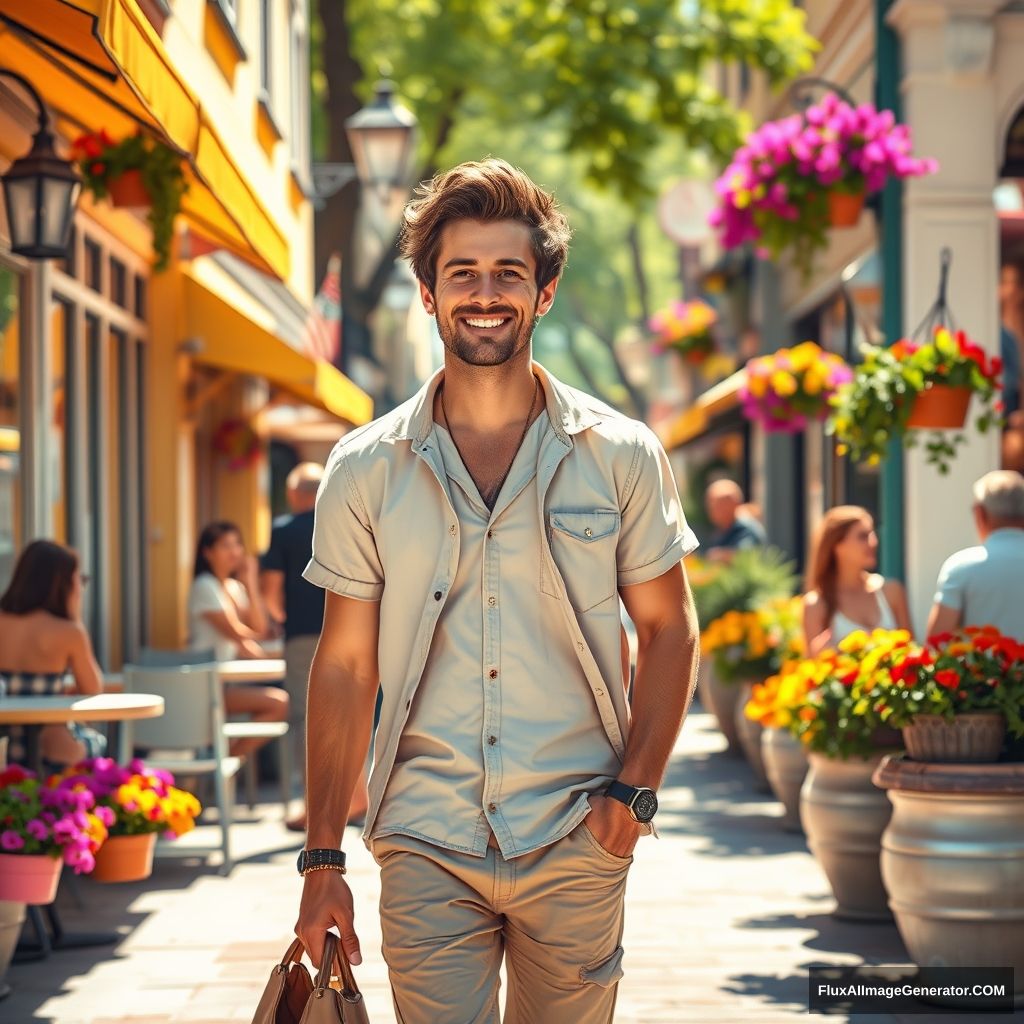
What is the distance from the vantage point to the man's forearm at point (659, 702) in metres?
3.33

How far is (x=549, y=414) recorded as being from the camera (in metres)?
3.48

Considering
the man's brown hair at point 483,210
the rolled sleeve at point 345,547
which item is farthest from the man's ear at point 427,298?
the rolled sleeve at point 345,547

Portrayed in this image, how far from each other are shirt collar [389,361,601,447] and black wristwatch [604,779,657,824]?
62cm

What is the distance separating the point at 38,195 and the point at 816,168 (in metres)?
4.23

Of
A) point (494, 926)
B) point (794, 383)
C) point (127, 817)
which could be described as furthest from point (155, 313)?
point (494, 926)

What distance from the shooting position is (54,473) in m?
9.94

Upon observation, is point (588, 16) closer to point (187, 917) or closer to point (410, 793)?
point (187, 917)

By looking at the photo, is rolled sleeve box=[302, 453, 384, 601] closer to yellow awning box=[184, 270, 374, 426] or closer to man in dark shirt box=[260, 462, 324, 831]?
man in dark shirt box=[260, 462, 324, 831]

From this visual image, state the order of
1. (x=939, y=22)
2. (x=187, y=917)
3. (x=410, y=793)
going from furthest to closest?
(x=939, y=22) < (x=187, y=917) < (x=410, y=793)

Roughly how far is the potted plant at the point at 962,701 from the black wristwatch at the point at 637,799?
2.97 m

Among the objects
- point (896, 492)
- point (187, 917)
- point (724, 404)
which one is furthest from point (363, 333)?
point (187, 917)

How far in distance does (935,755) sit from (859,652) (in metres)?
0.84

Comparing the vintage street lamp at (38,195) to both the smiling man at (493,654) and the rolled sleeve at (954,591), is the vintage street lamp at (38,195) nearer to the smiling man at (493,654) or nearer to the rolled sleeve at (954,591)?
the rolled sleeve at (954,591)

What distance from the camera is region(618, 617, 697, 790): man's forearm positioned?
3.33m
